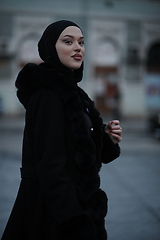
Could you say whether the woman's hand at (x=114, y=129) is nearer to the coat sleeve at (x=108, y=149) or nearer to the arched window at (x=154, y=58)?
the coat sleeve at (x=108, y=149)

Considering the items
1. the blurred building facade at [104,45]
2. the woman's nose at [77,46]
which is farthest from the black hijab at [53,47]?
the blurred building facade at [104,45]

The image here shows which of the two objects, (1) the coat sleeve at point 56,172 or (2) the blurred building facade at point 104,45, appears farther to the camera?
(2) the blurred building facade at point 104,45

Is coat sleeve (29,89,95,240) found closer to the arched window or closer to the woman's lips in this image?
the woman's lips

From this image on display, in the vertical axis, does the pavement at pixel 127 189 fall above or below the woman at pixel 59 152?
below

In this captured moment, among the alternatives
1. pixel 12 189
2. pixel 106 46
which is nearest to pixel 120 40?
pixel 106 46

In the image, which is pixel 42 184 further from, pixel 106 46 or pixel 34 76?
pixel 106 46

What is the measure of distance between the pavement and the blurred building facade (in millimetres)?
10027

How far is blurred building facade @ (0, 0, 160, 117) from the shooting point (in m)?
17.7

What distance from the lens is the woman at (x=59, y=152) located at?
1579 mm

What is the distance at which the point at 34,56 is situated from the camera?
17953 mm

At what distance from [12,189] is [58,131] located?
3287mm

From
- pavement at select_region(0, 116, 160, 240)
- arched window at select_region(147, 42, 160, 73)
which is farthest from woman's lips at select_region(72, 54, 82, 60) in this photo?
arched window at select_region(147, 42, 160, 73)

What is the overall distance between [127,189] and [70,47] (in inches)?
135

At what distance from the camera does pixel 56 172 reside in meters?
1.56
